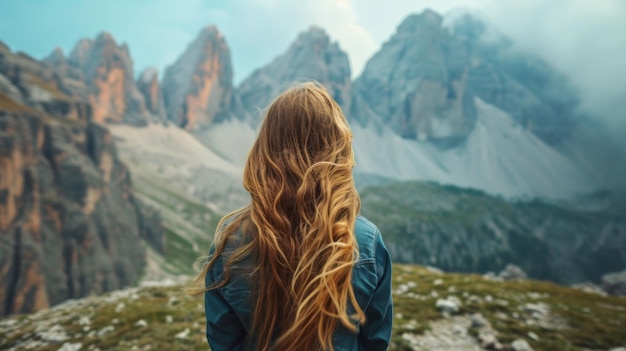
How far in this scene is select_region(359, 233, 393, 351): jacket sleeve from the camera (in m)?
3.51

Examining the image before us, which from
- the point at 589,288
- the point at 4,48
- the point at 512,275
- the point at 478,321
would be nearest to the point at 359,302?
the point at 478,321

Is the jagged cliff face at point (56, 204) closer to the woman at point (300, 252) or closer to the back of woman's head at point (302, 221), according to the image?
Answer: the woman at point (300, 252)

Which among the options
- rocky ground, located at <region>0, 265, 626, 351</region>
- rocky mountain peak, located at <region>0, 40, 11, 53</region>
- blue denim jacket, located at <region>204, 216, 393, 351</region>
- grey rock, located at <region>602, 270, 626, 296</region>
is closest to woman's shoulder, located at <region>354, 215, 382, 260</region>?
blue denim jacket, located at <region>204, 216, 393, 351</region>

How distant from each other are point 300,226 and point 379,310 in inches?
48.1

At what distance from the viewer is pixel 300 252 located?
3.16m

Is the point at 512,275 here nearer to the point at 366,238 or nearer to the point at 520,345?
the point at 520,345

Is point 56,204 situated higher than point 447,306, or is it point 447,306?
point 447,306

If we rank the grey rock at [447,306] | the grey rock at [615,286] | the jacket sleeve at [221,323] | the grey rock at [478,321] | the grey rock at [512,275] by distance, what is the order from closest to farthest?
the jacket sleeve at [221,323] < the grey rock at [478,321] < the grey rock at [447,306] < the grey rock at [512,275] < the grey rock at [615,286]

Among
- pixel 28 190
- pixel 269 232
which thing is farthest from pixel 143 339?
pixel 28 190

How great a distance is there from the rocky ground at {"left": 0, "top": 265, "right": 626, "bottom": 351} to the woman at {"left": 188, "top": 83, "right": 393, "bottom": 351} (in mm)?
7942

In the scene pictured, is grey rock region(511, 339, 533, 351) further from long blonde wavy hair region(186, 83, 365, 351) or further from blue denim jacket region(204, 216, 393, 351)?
long blonde wavy hair region(186, 83, 365, 351)

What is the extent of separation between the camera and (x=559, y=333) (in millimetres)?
11508

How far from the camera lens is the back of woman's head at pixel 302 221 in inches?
116

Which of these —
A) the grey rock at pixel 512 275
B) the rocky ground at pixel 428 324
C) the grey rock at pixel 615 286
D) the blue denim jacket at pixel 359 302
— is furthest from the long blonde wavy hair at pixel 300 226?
the grey rock at pixel 615 286
